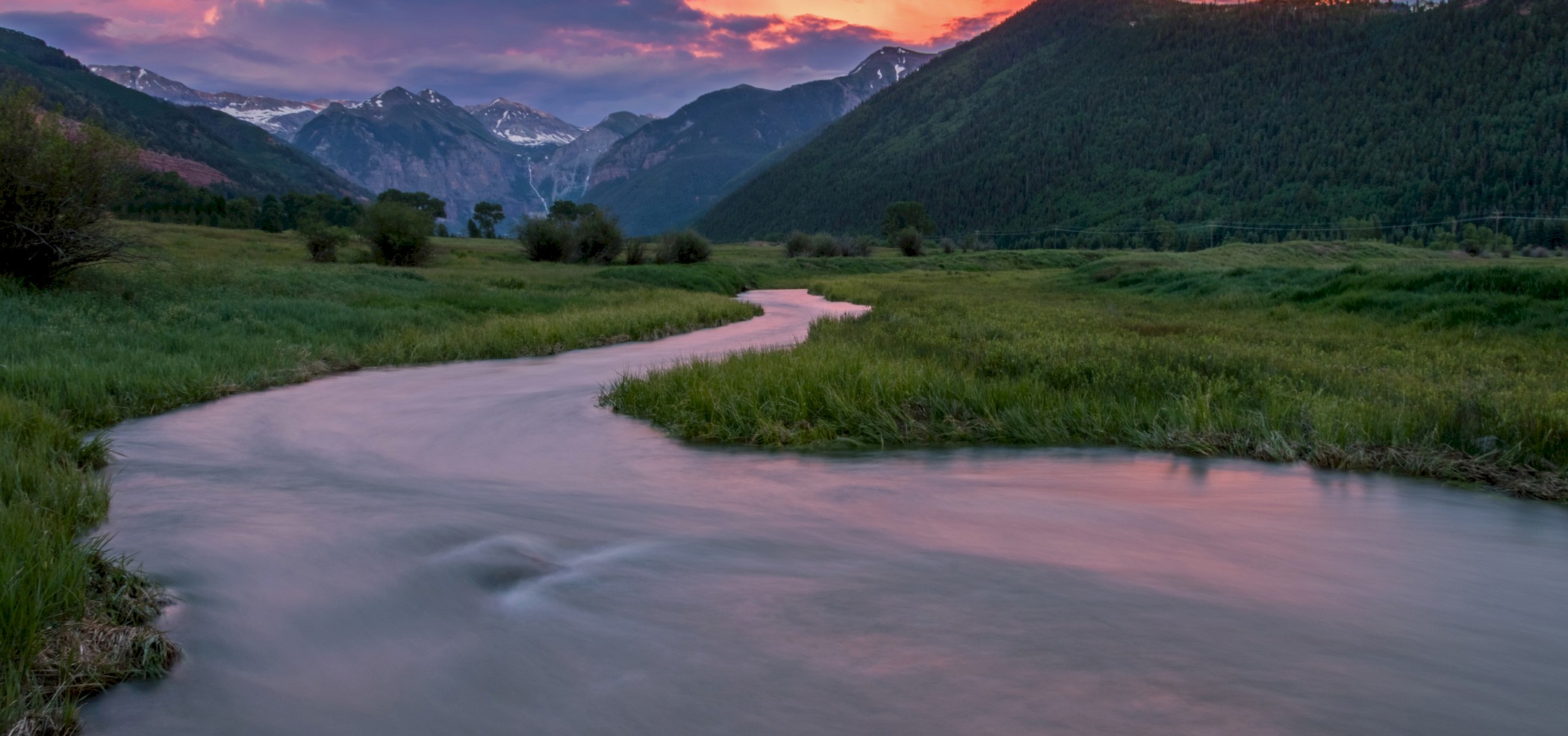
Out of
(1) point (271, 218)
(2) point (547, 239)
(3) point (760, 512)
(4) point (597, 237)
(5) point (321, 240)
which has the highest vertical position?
(1) point (271, 218)

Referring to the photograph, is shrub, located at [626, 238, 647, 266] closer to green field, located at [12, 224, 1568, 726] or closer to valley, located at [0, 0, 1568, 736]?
green field, located at [12, 224, 1568, 726]

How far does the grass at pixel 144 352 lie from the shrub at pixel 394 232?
5.12 m

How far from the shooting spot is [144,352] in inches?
498

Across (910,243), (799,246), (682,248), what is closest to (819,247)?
(799,246)

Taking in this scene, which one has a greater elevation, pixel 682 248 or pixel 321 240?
pixel 321 240

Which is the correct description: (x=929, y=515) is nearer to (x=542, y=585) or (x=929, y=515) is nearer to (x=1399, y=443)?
(x=542, y=585)

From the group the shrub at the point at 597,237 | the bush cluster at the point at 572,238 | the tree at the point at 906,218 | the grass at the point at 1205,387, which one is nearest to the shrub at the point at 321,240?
the bush cluster at the point at 572,238

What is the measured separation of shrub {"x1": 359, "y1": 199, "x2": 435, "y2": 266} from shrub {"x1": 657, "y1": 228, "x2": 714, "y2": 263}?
17349 millimetres

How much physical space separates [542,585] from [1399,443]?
7.58m

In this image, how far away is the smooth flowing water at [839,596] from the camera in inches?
143

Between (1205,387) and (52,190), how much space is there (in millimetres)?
21315

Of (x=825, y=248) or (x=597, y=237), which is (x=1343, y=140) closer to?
(x=825, y=248)

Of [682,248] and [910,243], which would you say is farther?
[910,243]

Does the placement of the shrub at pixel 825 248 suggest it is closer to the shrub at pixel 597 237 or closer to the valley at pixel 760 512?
the shrub at pixel 597 237
